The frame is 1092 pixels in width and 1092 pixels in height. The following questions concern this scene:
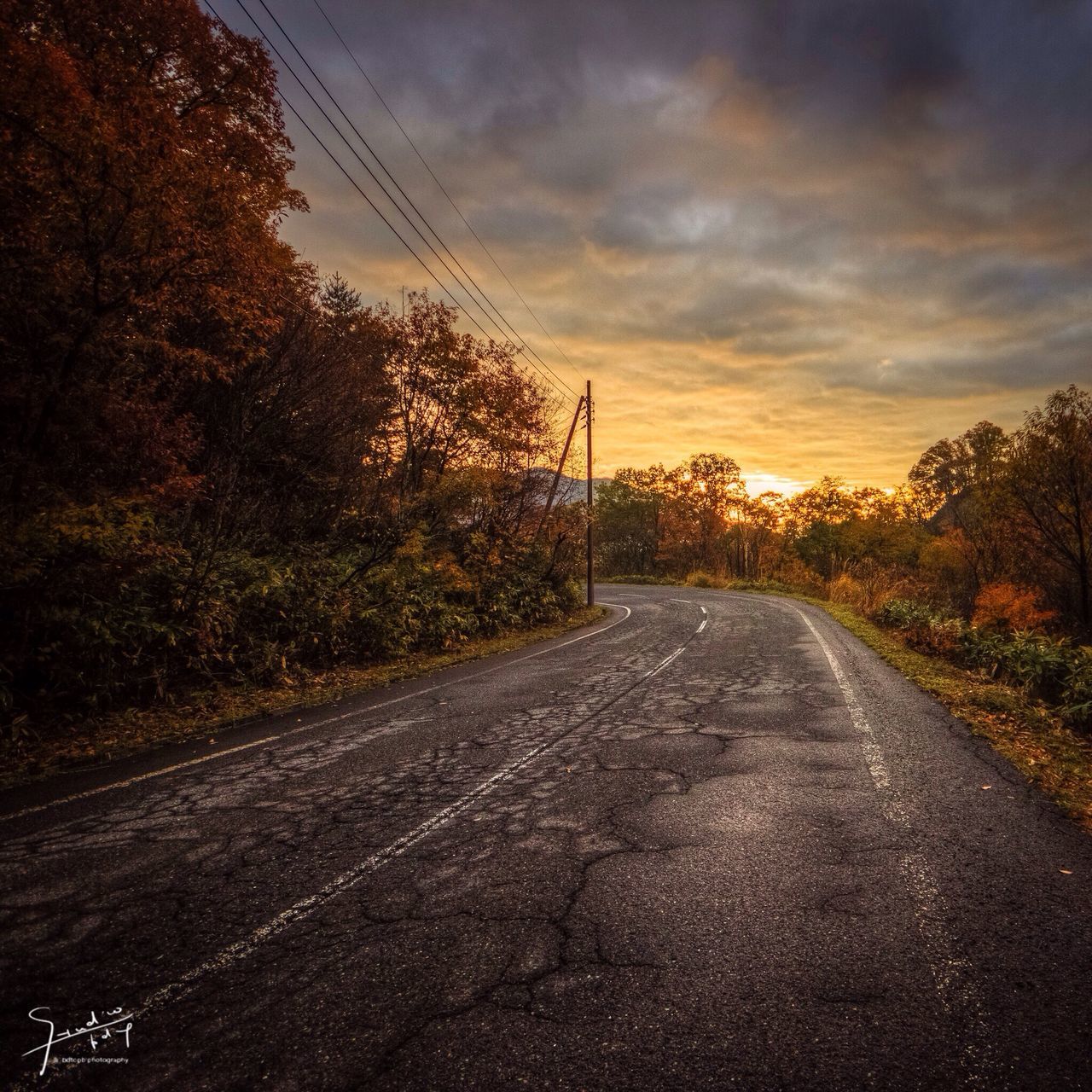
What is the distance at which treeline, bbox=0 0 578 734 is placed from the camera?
587 centimetres

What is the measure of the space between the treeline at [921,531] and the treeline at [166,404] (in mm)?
15496

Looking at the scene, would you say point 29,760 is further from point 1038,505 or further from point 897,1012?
point 1038,505

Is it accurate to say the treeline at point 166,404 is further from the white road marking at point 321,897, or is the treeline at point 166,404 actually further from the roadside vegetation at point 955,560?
the roadside vegetation at point 955,560

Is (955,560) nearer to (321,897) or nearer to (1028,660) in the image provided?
(1028,660)

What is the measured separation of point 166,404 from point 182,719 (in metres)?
3.84

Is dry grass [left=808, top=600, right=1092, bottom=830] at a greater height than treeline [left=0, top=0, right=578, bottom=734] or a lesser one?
lesser

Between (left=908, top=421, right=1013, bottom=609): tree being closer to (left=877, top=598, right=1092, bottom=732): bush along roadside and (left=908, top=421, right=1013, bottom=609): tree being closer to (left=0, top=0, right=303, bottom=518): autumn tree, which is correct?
(left=877, top=598, right=1092, bottom=732): bush along roadside

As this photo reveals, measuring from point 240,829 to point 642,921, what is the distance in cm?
277

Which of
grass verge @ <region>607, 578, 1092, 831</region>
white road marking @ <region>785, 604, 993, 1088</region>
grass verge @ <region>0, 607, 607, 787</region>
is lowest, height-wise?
grass verge @ <region>0, 607, 607, 787</region>

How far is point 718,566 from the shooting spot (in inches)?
1623

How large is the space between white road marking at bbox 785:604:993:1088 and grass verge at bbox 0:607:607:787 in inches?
254

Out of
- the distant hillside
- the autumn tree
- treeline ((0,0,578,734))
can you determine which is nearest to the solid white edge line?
treeline ((0,0,578,734))

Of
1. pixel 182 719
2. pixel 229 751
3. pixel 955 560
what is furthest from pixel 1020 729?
pixel 955 560
